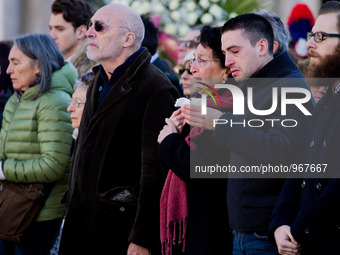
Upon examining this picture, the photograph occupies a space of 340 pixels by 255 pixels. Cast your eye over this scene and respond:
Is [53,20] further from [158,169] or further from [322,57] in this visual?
[322,57]

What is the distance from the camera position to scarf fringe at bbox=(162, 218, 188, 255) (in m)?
3.99

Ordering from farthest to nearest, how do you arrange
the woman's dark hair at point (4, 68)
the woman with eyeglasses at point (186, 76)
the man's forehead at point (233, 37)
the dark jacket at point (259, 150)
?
the woman's dark hair at point (4, 68), the woman with eyeglasses at point (186, 76), the man's forehead at point (233, 37), the dark jacket at point (259, 150)

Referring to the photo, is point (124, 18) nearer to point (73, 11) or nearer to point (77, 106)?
point (77, 106)

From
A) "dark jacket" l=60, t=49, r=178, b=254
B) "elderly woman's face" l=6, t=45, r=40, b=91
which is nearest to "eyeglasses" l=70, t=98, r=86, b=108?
"elderly woman's face" l=6, t=45, r=40, b=91

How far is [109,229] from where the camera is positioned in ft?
14.4

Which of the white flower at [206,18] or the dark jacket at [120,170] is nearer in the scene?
the dark jacket at [120,170]

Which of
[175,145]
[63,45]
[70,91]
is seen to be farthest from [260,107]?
[63,45]

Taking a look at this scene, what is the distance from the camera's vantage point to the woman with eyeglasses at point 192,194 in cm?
390

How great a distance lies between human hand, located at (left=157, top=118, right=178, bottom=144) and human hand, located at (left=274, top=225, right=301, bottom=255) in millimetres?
932

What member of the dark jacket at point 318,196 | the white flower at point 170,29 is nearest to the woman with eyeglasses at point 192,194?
the dark jacket at point 318,196

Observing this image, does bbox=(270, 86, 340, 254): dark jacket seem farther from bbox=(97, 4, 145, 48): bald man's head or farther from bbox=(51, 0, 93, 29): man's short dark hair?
bbox=(51, 0, 93, 29): man's short dark hair

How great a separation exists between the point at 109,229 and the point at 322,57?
1749 mm

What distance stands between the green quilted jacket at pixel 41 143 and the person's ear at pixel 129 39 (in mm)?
869

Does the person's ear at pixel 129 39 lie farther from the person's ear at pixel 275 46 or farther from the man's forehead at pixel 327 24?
the man's forehead at pixel 327 24
